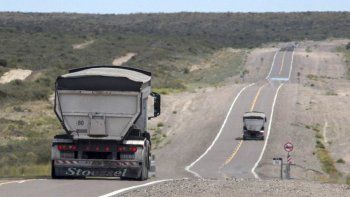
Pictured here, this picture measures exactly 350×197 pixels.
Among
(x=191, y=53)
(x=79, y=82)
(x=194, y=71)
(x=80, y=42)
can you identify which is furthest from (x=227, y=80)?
(x=79, y=82)

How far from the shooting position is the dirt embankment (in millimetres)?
55844

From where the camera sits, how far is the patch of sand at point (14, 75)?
8916 cm

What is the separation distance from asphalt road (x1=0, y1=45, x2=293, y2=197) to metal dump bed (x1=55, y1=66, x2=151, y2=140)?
1818 mm

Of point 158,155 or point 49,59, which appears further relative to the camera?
point 49,59

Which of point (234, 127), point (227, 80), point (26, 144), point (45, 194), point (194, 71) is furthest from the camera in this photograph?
point (194, 71)

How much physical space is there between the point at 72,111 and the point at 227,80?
274 feet

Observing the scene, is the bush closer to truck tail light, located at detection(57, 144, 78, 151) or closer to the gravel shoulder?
truck tail light, located at detection(57, 144, 78, 151)

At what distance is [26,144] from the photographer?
53.3 meters

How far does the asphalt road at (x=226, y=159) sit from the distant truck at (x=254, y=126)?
0.69 metres

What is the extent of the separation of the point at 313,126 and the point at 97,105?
158ft

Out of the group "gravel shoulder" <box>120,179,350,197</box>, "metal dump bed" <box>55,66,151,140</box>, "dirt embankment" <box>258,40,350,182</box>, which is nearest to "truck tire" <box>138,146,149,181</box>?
"metal dump bed" <box>55,66,151,140</box>

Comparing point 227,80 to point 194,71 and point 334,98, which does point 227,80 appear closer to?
point 194,71

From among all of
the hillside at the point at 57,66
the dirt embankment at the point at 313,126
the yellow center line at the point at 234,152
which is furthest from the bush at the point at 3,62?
the yellow center line at the point at 234,152

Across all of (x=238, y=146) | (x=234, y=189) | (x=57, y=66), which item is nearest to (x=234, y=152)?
Answer: (x=238, y=146)
